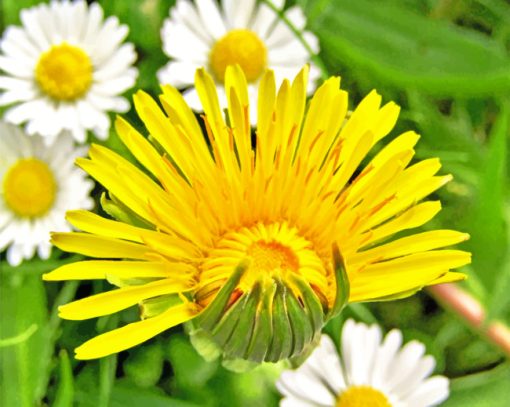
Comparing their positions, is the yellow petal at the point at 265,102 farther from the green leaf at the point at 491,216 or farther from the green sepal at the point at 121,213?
the green leaf at the point at 491,216

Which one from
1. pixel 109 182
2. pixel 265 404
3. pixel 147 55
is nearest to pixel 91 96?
pixel 147 55

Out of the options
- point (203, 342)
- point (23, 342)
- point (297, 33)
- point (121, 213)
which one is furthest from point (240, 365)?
point (297, 33)

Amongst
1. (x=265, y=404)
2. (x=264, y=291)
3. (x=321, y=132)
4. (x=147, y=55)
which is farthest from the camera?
(x=147, y=55)

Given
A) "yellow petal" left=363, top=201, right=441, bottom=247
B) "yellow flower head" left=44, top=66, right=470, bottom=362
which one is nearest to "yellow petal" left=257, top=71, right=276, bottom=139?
"yellow flower head" left=44, top=66, right=470, bottom=362

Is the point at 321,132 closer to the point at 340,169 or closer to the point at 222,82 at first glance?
the point at 340,169

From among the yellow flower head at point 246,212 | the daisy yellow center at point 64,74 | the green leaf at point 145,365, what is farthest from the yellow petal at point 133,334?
the daisy yellow center at point 64,74

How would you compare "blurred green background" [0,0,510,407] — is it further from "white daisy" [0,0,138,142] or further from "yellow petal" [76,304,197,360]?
"yellow petal" [76,304,197,360]
